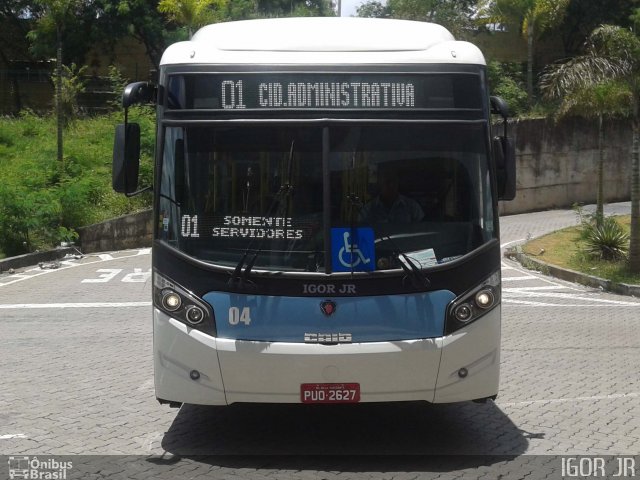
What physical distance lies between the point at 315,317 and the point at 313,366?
0.33 meters

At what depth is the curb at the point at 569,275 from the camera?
17.5 meters

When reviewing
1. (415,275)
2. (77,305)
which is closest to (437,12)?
(77,305)

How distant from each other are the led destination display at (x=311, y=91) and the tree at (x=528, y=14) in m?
24.9

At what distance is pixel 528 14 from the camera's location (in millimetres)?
30781

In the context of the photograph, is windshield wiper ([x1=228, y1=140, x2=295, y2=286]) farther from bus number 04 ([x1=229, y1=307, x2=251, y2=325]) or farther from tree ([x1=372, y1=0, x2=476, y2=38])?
tree ([x1=372, y1=0, x2=476, y2=38])

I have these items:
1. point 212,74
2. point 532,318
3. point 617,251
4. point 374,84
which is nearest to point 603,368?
point 532,318

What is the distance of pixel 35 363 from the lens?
10562 mm

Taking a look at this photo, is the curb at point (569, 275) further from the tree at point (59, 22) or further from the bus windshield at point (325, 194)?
the tree at point (59, 22)

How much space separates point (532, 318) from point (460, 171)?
7.65m

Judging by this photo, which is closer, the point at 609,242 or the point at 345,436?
the point at 345,436

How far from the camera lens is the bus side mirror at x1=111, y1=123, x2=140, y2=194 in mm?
Result: 7109

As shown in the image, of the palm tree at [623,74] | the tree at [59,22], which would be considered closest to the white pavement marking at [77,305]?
the palm tree at [623,74]

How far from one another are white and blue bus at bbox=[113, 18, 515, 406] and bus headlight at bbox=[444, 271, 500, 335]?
0.01 m

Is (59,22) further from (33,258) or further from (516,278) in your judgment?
(516,278)
